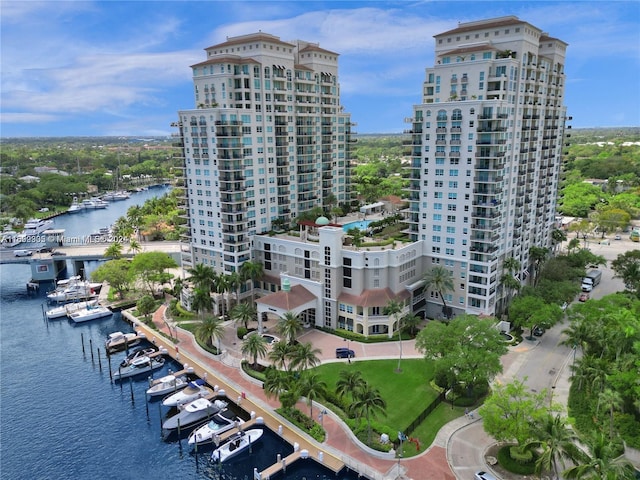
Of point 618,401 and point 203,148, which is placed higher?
point 203,148

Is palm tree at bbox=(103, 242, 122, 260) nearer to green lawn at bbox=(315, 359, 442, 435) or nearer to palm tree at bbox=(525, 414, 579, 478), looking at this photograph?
green lawn at bbox=(315, 359, 442, 435)

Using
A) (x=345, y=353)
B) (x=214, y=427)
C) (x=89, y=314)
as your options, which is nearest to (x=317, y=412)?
(x=214, y=427)

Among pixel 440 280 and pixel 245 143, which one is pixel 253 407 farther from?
pixel 245 143

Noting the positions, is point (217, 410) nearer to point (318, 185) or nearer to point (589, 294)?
point (318, 185)

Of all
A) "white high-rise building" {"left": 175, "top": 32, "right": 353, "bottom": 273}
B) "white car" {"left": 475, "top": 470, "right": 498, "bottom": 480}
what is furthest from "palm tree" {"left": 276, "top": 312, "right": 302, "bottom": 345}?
"white car" {"left": 475, "top": 470, "right": 498, "bottom": 480}

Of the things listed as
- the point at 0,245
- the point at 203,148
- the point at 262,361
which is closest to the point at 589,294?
the point at 262,361

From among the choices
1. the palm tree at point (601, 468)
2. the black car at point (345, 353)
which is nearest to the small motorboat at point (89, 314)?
the black car at point (345, 353)
